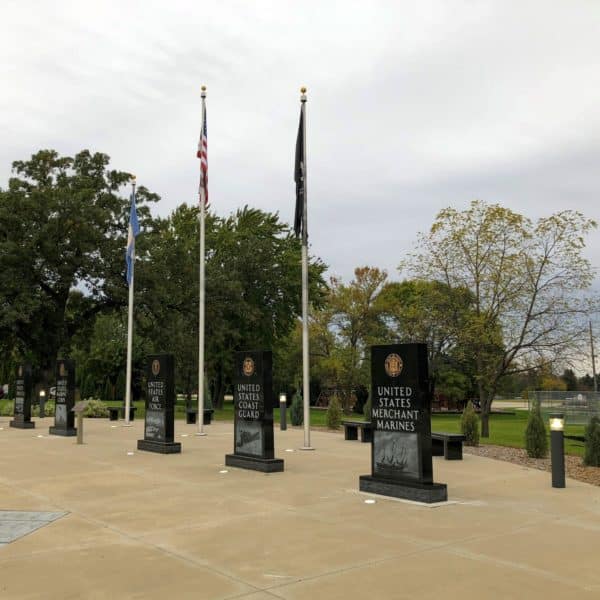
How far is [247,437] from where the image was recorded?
12891 millimetres

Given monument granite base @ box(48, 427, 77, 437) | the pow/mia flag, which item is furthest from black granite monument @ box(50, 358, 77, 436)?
the pow/mia flag

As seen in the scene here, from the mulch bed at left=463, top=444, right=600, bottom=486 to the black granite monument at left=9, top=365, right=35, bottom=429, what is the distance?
51.1 ft

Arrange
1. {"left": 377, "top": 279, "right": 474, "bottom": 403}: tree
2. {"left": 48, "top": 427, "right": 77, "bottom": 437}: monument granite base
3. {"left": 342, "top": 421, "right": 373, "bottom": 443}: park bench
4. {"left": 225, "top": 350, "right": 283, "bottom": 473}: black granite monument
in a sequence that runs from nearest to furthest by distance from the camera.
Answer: {"left": 225, "top": 350, "right": 283, "bottom": 473}: black granite monument → {"left": 342, "top": 421, "right": 373, "bottom": 443}: park bench → {"left": 48, "top": 427, "right": 77, "bottom": 437}: monument granite base → {"left": 377, "top": 279, "right": 474, "bottom": 403}: tree

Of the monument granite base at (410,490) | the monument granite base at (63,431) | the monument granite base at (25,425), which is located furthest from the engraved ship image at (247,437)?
the monument granite base at (25,425)

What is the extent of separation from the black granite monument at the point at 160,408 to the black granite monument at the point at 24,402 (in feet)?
29.7

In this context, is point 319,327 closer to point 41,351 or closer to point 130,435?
point 41,351

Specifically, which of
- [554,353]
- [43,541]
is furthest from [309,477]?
[554,353]

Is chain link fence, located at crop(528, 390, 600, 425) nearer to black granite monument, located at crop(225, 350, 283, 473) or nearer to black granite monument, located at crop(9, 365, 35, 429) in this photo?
black granite monument, located at crop(225, 350, 283, 473)

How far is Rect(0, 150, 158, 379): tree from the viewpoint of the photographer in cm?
3109

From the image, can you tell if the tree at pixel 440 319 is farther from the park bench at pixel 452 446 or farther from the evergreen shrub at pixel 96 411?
the evergreen shrub at pixel 96 411

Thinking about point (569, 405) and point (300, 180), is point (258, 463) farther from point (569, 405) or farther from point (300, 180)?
point (569, 405)

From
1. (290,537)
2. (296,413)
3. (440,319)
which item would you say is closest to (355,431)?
(440,319)

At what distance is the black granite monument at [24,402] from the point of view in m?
23.4

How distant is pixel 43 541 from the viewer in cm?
684
